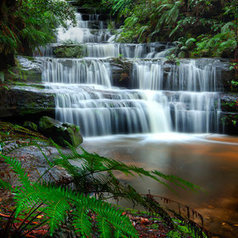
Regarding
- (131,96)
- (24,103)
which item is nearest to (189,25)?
(131,96)

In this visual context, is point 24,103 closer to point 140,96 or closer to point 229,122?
point 140,96

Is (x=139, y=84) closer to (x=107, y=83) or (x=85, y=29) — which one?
(x=107, y=83)

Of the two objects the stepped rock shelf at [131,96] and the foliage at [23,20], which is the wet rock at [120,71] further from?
the foliage at [23,20]

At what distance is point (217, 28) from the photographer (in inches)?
504

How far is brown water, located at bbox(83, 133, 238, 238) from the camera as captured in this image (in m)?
2.54

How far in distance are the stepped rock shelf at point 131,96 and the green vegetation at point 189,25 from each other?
138cm

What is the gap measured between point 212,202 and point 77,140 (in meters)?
3.85

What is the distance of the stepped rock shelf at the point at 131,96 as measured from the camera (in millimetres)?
7185

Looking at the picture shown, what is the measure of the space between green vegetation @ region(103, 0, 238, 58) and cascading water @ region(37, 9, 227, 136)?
1878 millimetres

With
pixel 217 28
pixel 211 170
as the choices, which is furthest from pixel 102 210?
pixel 217 28

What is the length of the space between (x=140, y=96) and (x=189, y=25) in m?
8.02

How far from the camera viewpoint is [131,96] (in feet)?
29.6

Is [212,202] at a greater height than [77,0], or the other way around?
[77,0]

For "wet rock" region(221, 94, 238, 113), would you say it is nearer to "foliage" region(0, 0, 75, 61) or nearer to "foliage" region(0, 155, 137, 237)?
"foliage" region(0, 0, 75, 61)
